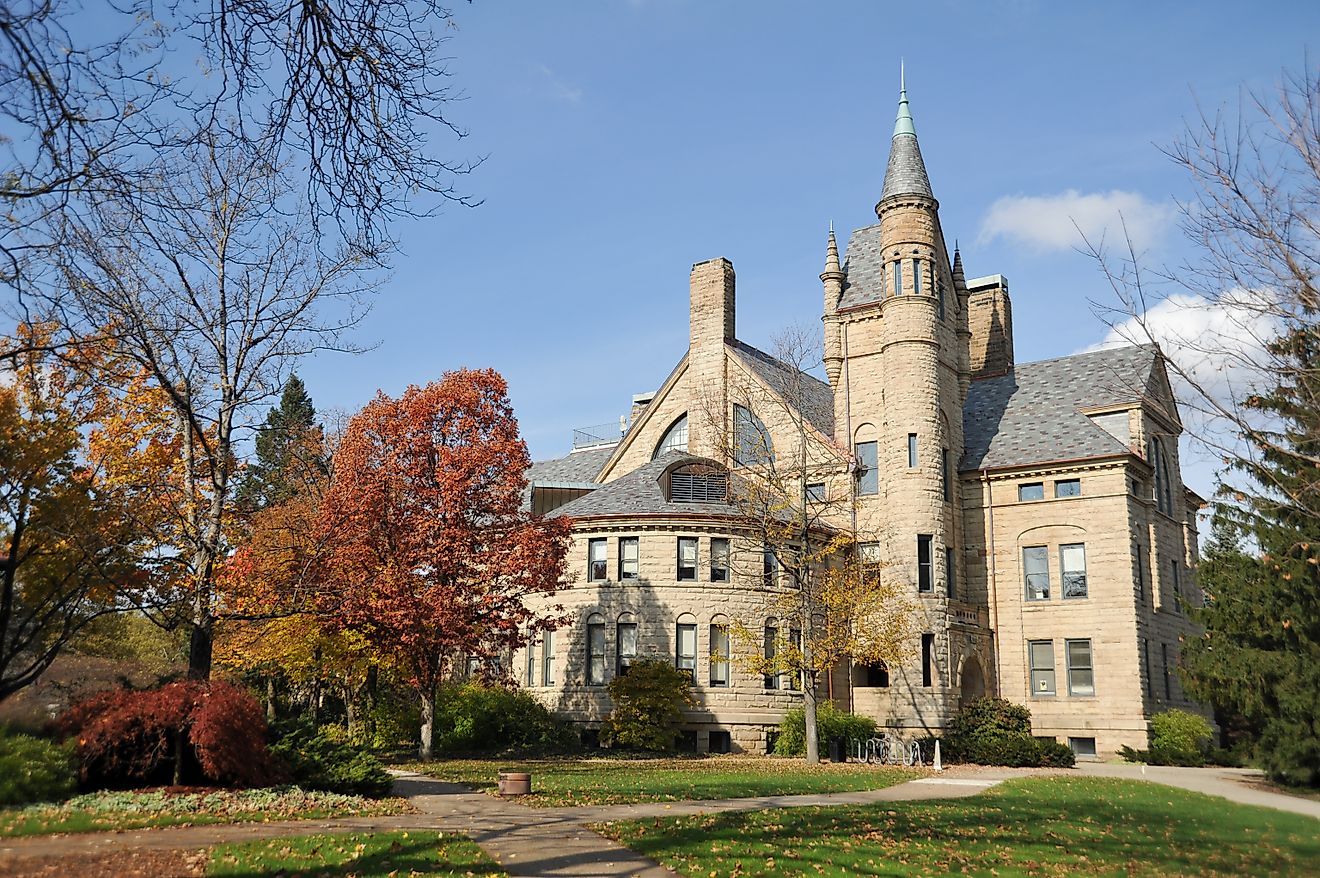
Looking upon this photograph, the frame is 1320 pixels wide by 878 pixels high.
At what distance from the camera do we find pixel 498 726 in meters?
33.2

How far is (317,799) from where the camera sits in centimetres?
1619

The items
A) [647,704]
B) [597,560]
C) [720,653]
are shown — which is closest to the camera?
[647,704]

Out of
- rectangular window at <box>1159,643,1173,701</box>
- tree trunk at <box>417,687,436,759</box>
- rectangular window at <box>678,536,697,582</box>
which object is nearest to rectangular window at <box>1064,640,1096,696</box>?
rectangular window at <box>1159,643,1173,701</box>

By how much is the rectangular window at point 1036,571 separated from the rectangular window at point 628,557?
14.2 m

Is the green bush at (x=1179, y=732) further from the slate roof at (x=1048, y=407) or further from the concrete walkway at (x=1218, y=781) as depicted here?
the slate roof at (x=1048, y=407)

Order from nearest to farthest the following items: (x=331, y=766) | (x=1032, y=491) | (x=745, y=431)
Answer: (x=331, y=766) < (x=1032, y=491) < (x=745, y=431)

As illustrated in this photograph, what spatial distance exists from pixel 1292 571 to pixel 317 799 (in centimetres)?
1976

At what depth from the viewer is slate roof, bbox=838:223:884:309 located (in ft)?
134

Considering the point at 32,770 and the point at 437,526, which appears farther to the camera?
the point at 437,526

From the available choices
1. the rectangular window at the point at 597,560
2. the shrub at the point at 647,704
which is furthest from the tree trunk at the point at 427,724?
the rectangular window at the point at 597,560

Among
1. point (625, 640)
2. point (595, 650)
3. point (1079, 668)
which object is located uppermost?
point (625, 640)

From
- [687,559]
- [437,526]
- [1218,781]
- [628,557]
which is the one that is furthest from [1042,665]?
[437,526]

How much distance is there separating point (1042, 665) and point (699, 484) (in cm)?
1361

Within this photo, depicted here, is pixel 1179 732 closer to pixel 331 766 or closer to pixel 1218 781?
pixel 1218 781
